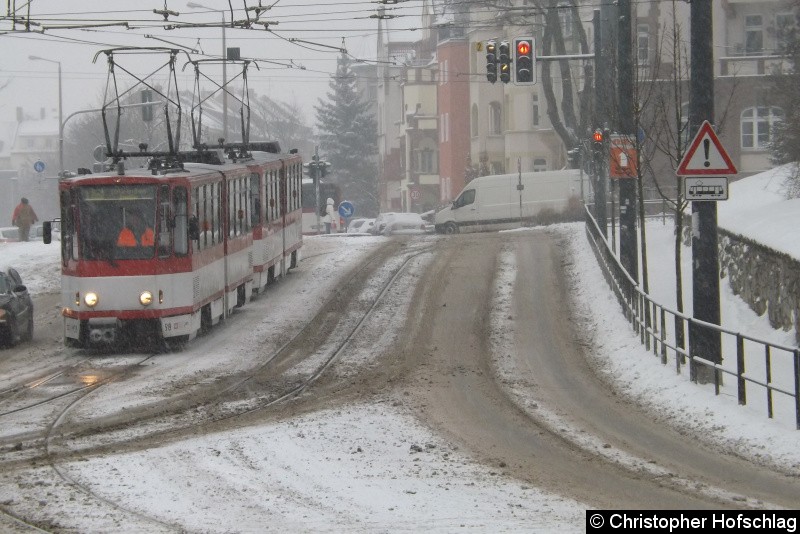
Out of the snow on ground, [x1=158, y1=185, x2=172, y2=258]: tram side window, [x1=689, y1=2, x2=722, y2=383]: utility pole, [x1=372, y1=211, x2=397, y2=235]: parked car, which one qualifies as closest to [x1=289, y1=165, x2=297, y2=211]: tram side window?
[x1=158, y1=185, x2=172, y2=258]: tram side window

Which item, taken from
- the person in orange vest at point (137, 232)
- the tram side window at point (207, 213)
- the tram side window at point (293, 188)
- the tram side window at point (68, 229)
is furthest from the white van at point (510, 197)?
the tram side window at point (68, 229)

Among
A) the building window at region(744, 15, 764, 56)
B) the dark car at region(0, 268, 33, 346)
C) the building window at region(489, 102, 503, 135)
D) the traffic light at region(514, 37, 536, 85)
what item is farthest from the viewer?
the building window at region(489, 102, 503, 135)

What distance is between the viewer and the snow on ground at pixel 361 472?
997 cm

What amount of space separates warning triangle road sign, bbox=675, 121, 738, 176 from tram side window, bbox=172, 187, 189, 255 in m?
8.49

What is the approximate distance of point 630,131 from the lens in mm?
22516

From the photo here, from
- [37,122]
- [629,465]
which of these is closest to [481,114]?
[629,465]

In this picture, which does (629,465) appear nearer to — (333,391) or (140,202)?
(333,391)

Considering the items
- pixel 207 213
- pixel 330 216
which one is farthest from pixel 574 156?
pixel 330 216

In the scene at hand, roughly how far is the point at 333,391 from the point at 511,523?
767 centimetres

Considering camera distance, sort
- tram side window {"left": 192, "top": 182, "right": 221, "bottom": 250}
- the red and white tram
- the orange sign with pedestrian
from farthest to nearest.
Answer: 1. the orange sign with pedestrian
2. tram side window {"left": 192, "top": 182, "right": 221, "bottom": 250}
3. the red and white tram

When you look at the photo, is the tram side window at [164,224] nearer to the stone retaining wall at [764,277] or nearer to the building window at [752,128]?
the stone retaining wall at [764,277]

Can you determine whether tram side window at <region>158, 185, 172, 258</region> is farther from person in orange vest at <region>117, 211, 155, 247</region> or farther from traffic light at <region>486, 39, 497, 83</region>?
traffic light at <region>486, 39, 497, 83</region>

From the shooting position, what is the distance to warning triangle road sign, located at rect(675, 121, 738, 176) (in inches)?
625

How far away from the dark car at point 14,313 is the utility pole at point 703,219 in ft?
39.3
